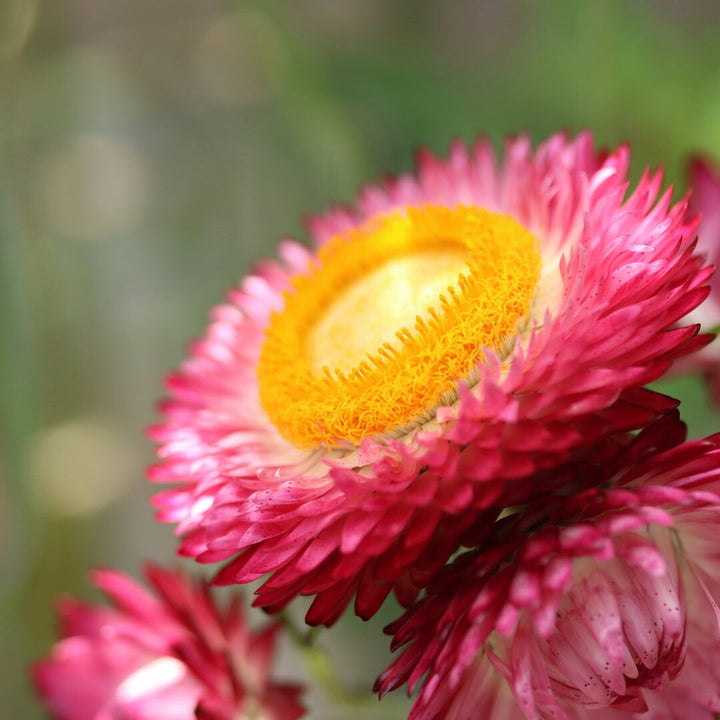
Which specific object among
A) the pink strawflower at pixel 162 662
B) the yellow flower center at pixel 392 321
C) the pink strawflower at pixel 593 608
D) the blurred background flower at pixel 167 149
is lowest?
the pink strawflower at pixel 593 608

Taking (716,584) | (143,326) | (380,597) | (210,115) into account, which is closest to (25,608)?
(143,326)

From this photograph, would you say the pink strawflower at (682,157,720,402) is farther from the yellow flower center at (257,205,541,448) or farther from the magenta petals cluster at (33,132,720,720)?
the yellow flower center at (257,205,541,448)

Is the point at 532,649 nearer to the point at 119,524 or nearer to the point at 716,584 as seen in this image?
the point at 716,584

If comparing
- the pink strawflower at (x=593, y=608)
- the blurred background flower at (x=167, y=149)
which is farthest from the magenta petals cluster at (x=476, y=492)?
the blurred background flower at (x=167, y=149)

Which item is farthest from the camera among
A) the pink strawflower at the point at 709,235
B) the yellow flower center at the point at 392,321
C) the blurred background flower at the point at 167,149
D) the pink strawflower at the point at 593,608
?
the blurred background flower at the point at 167,149

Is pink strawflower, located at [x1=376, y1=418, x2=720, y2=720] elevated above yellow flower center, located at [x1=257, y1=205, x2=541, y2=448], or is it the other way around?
yellow flower center, located at [x1=257, y1=205, x2=541, y2=448]

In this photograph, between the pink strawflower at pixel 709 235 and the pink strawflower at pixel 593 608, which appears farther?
the pink strawflower at pixel 709 235

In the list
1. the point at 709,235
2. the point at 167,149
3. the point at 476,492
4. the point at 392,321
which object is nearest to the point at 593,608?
the point at 476,492

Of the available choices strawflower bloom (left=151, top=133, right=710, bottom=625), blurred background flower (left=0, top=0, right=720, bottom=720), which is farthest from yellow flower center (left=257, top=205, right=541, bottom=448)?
blurred background flower (left=0, top=0, right=720, bottom=720)

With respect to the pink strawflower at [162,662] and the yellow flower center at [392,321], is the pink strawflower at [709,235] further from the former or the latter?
the pink strawflower at [162,662]
